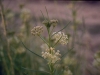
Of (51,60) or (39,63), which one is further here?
(39,63)

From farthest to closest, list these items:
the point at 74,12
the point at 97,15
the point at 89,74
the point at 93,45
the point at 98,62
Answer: the point at 97,15 < the point at 93,45 < the point at 89,74 < the point at 74,12 < the point at 98,62

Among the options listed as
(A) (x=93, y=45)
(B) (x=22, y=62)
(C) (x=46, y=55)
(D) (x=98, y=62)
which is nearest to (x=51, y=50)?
(C) (x=46, y=55)

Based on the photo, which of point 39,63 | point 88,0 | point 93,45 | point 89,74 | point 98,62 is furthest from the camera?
point 88,0

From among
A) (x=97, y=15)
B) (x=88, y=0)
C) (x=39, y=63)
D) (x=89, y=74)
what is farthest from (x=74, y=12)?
(x=88, y=0)

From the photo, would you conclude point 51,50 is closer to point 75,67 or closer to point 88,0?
point 75,67

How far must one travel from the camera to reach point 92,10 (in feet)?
24.1

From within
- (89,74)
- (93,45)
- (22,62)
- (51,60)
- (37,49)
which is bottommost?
(93,45)

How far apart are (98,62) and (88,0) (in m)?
7.12

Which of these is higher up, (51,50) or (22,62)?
(51,50)

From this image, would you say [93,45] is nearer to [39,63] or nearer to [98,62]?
[39,63]

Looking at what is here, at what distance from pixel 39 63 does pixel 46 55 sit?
1514mm

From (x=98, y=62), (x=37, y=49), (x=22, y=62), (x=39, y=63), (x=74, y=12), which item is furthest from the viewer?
(x=37, y=49)

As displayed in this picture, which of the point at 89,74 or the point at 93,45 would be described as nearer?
the point at 89,74

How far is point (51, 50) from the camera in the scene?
3.40ft
